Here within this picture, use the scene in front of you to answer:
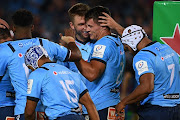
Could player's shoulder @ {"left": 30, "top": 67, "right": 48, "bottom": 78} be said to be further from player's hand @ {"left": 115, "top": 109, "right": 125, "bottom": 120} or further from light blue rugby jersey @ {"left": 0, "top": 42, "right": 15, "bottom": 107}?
player's hand @ {"left": 115, "top": 109, "right": 125, "bottom": 120}

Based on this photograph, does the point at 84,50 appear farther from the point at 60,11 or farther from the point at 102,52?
the point at 60,11

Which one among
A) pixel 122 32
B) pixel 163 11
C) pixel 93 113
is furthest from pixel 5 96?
pixel 163 11

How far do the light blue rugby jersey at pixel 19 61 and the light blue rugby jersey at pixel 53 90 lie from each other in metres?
0.97

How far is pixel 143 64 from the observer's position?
19.2ft

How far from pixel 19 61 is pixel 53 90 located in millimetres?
1254

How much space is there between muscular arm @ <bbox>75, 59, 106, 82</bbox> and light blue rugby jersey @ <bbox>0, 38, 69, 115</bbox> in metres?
0.30

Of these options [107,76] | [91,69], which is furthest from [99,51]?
[107,76]

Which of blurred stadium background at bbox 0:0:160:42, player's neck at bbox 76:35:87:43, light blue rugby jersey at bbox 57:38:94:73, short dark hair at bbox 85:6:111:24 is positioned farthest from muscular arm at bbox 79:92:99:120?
blurred stadium background at bbox 0:0:160:42

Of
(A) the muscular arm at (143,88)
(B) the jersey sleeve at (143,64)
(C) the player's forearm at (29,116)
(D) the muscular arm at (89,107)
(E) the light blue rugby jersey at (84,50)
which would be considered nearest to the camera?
(C) the player's forearm at (29,116)

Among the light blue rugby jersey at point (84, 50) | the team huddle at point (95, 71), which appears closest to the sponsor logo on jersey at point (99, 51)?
the team huddle at point (95, 71)

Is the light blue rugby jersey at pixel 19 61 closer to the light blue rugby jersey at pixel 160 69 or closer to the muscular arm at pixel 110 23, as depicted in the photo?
the muscular arm at pixel 110 23

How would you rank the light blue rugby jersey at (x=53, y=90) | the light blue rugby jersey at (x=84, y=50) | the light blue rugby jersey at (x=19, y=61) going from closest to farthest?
the light blue rugby jersey at (x=53, y=90)
the light blue rugby jersey at (x=19, y=61)
the light blue rugby jersey at (x=84, y=50)

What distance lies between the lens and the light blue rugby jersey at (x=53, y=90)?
199 inches

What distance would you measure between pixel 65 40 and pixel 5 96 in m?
Result: 1.29
